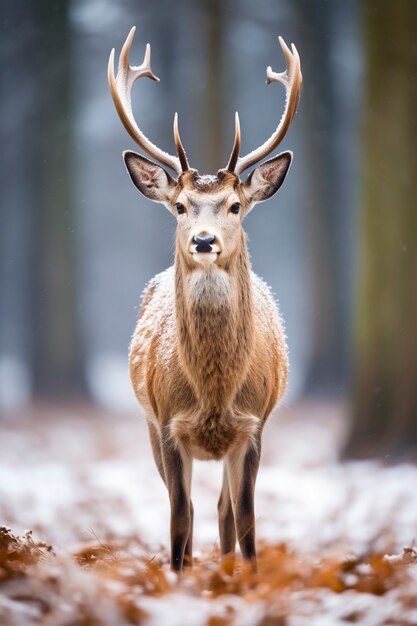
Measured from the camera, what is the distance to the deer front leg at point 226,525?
5273mm

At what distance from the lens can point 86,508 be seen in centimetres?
684

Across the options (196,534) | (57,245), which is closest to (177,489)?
(196,534)

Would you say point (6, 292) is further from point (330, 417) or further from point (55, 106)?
point (330, 417)

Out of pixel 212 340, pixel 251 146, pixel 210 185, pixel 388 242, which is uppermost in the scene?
pixel 251 146

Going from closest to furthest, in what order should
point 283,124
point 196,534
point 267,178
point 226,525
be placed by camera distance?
point 283,124, point 267,178, point 226,525, point 196,534

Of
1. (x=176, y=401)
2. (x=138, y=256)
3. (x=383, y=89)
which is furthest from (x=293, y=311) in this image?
(x=176, y=401)

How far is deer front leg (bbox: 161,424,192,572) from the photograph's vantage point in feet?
15.4

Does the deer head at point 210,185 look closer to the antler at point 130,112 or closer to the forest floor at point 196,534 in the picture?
the antler at point 130,112

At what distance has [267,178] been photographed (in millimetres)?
5000

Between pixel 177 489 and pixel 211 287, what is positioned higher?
pixel 211 287

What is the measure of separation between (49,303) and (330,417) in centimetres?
429

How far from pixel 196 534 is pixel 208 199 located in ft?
8.81

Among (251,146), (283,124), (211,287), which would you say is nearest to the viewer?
(211,287)

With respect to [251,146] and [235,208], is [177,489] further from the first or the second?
[251,146]
